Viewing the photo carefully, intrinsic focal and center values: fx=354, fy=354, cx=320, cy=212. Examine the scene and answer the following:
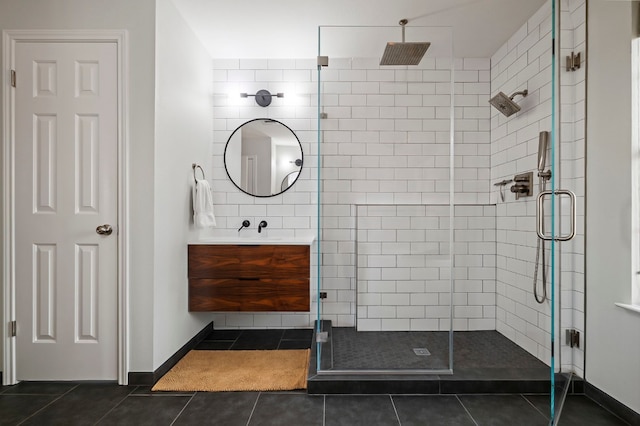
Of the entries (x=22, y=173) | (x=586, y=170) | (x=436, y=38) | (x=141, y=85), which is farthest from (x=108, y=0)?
(x=586, y=170)

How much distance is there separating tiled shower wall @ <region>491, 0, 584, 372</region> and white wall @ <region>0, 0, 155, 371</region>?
231 centimetres

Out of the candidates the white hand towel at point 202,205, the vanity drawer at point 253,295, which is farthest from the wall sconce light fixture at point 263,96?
the vanity drawer at point 253,295

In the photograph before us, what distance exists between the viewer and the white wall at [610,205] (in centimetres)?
160

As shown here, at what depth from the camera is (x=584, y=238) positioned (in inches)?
82.3

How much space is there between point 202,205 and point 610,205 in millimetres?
2669

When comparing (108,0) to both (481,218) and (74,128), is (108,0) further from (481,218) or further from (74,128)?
(481,218)

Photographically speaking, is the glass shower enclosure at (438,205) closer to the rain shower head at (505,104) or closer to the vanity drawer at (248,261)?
the rain shower head at (505,104)

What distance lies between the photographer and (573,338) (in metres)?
2.13

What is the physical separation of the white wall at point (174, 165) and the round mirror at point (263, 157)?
0.36 m

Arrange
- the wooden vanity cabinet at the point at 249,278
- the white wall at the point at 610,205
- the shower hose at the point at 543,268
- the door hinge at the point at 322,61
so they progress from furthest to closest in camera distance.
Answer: the wooden vanity cabinet at the point at 249,278, the door hinge at the point at 322,61, the shower hose at the point at 543,268, the white wall at the point at 610,205

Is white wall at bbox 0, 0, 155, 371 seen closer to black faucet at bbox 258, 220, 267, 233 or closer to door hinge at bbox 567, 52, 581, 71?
black faucet at bbox 258, 220, 267, 233

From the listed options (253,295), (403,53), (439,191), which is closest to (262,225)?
(253,295)

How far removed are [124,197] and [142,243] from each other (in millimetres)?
312

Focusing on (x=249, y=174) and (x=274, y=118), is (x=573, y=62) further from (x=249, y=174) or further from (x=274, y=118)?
(x=249, y=174)
